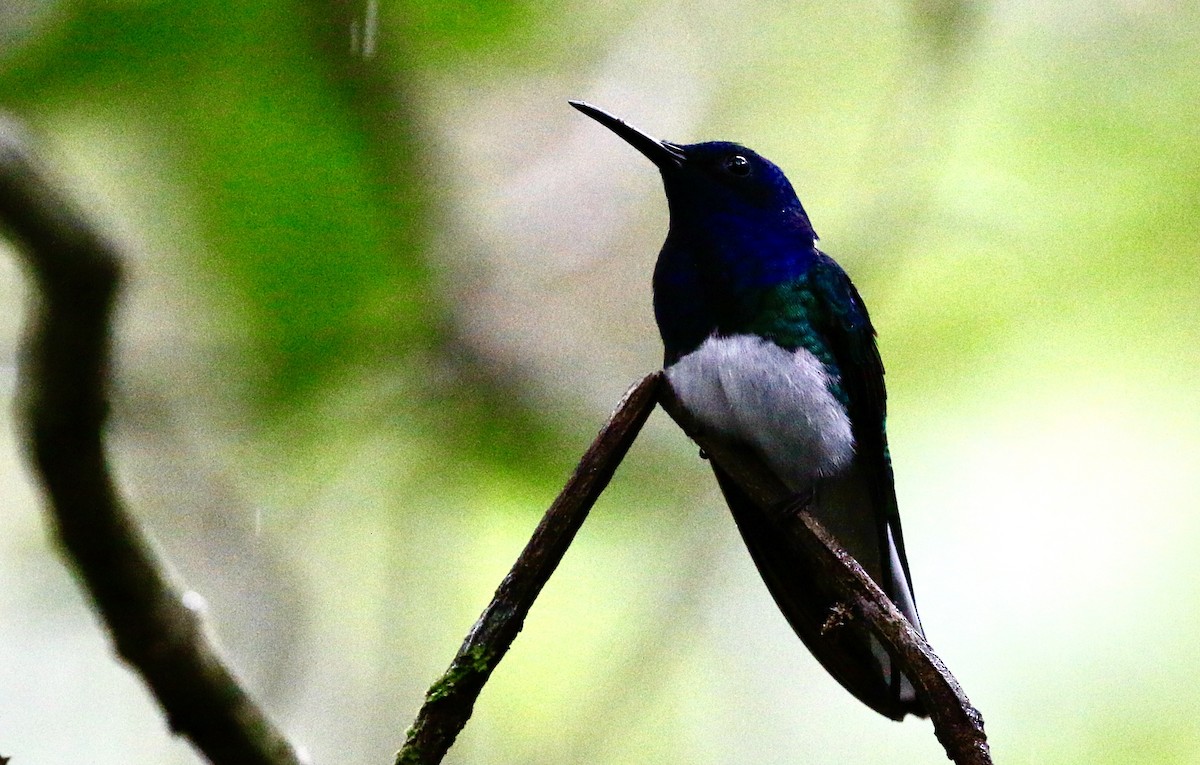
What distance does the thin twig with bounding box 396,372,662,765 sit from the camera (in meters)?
1.20

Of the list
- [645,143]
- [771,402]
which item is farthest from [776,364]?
[645,143]

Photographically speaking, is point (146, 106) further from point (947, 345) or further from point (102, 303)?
point (947, 345)

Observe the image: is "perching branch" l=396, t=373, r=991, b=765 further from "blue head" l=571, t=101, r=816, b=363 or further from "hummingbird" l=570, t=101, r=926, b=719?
"blue head" l=571, t=101, r=816, b=363

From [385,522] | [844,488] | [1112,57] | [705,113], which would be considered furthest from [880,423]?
[1112,57]

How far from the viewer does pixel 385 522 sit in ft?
12.3

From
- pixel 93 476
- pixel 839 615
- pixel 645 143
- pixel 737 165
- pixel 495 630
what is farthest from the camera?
pixel 737 165

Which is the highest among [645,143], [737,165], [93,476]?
[737,165]

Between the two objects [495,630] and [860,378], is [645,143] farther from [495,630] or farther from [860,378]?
[495,630]

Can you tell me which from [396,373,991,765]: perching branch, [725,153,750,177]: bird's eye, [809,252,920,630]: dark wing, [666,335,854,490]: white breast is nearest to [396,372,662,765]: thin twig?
[396,373,991,765]: perching branch

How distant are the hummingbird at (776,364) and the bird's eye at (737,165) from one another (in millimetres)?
80

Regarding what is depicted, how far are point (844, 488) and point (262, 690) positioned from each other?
163cm

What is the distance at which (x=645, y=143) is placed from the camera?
10.1 ft

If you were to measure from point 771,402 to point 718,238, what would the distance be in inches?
19.0

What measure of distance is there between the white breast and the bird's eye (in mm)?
664
